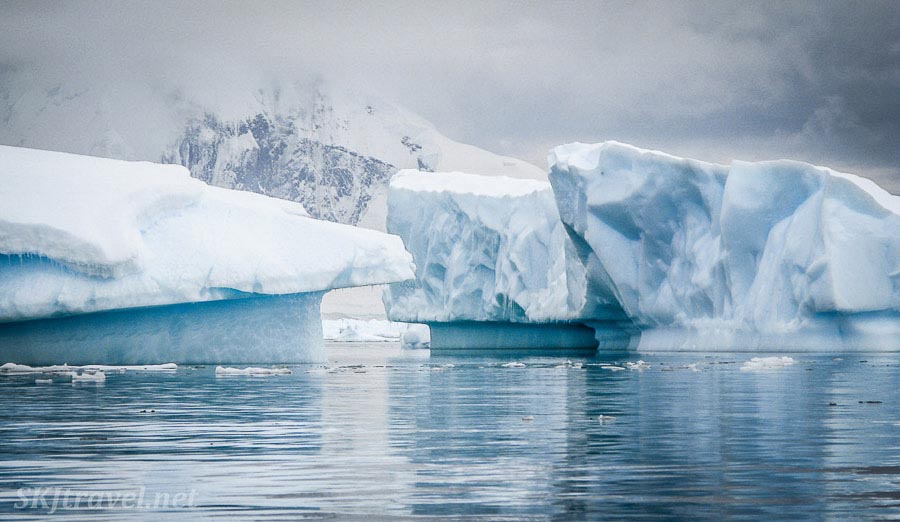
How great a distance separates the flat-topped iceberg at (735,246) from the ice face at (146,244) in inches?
317

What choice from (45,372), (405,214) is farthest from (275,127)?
(45,372)

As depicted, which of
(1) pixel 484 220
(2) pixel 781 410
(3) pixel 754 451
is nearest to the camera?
(3) pixel 754 451

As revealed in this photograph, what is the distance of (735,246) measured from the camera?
29062 mm

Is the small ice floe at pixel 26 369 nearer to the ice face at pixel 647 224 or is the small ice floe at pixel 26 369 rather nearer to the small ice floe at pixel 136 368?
the small ice floe at pixel 136 368

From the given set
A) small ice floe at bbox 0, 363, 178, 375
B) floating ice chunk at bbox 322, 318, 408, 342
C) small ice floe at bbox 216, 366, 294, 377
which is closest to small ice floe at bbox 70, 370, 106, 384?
small ice floe at bbox 0, 363, 178, 375

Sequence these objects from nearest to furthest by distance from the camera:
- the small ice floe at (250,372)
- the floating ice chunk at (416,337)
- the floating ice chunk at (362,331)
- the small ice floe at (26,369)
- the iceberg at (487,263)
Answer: the small ice floe at (250,372) < the small ice floe at (26,369) < the iceberg at (487,263) < the floating ice chunk at (416,337) < the floating ice chunk at (362,331)

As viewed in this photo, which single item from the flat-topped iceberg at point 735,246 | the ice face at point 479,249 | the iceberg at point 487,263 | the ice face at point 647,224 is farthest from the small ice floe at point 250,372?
the ice face at point 479,249

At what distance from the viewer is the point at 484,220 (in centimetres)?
3978

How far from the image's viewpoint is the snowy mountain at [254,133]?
131 metres

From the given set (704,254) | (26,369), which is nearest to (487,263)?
(704,254)

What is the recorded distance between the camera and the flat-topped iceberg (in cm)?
2719

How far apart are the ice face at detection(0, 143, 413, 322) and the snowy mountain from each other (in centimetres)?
10085

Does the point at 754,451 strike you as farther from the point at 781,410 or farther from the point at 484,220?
the point at 484,220

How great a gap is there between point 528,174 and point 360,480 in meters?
108
